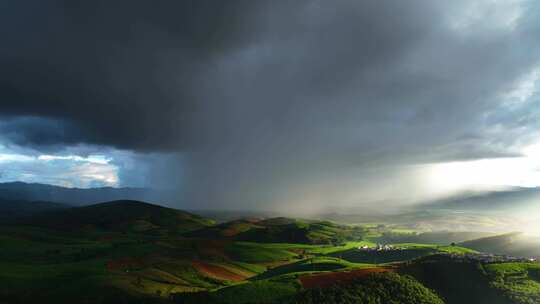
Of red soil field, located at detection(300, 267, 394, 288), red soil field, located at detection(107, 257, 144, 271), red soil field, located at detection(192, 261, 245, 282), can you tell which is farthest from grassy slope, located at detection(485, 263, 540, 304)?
red soil field, located at detection(107, 257, 144, 271)

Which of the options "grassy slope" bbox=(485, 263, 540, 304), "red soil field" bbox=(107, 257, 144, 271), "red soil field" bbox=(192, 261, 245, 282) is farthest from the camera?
"red soil field" bbox=(192, 261, 245, 282)

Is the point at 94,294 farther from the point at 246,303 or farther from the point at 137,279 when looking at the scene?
the point at 246,303

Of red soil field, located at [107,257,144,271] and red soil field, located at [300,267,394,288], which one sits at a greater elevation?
red soil field, located at [300,267,394,288]

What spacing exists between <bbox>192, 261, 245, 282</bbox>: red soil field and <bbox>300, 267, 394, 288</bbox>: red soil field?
41471 mm

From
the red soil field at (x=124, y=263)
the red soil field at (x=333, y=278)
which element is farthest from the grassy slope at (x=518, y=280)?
the red soil field at (x=124, y=263)

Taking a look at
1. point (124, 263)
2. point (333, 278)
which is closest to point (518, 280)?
point (333, 278)

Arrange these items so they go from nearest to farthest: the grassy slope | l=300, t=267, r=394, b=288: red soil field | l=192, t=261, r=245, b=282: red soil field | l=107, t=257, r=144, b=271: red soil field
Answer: the grassy slope, l=300, t=267, r=394, b=288: red soil field, l=107, t=257, r=144, b=271: red soil field, l=192, t=261, r=245, b=282: red soil field

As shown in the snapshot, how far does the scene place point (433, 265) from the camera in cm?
10994

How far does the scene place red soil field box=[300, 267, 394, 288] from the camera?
3863 inches

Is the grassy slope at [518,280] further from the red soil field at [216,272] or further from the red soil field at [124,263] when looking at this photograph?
the red soil field at [124,263]

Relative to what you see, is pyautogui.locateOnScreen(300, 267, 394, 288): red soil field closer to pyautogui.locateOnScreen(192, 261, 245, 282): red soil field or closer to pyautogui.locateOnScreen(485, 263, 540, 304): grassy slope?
pyautogui.locateOnScreen(485, 263, 540, 304): grassy slope

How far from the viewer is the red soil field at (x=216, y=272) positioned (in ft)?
456

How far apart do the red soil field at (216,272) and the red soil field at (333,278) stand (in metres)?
41.5

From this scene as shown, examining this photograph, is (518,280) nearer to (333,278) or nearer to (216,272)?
(333,278)
